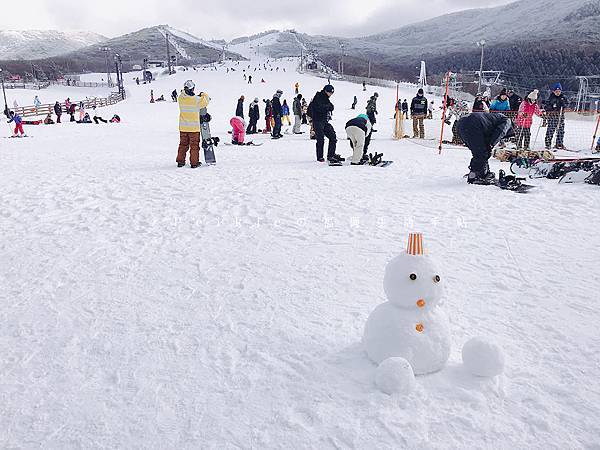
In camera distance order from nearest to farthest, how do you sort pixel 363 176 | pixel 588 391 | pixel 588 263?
pixel 588 391
pixel 588 263
pixel 363 176

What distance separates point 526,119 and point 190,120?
870cm

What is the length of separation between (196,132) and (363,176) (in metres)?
3.39

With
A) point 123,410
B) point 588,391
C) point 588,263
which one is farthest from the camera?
point 588,263

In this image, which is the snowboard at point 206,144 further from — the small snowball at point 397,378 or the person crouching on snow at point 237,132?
the small snowball at point 397,378

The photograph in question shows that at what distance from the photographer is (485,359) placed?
2432mm

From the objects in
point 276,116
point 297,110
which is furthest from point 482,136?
point 297,110

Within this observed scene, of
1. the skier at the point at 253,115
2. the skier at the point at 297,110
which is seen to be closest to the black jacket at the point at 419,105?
the skier at the point at 297,110

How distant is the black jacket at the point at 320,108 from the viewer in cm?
973

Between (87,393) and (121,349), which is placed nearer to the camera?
(87,393)

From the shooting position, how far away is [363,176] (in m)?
8.16

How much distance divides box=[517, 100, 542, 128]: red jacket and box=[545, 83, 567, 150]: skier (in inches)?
18.1

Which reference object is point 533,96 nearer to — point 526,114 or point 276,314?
point 526,114

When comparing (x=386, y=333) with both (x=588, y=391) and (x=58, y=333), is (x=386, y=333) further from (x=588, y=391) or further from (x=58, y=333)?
(x=58, y=333)

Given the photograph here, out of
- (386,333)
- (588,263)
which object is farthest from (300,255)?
(588,263)
